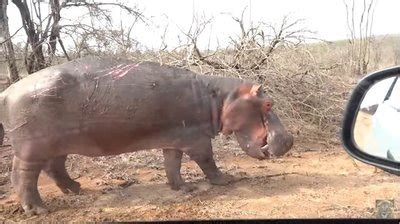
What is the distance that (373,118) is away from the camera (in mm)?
1814

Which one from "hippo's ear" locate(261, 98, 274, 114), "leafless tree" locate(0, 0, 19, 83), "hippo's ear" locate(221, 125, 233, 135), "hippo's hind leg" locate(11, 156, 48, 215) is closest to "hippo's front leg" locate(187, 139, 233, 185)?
"hippo's ear" locate(221, 125, 233, 135)

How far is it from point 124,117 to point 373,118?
4.50 ft

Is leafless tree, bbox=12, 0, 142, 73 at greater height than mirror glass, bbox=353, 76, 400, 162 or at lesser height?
greater

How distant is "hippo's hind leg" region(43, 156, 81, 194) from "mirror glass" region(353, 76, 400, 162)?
1564mm

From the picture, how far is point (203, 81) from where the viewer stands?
2.87m

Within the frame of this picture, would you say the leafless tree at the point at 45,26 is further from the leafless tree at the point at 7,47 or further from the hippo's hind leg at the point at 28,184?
the hippo's hind leg at the point at 28,184

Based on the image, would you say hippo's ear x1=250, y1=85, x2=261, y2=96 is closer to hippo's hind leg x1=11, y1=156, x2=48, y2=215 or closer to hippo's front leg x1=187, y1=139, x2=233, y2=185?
hippo's front leg x1=187, y1=139, x2=233, y2=185

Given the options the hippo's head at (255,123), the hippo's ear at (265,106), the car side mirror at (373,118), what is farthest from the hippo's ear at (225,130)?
the car side mirror at (373,118)

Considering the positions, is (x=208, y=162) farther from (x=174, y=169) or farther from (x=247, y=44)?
(x=247, y=44)

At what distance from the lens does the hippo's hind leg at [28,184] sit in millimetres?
2570

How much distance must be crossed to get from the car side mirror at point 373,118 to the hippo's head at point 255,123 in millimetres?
1094

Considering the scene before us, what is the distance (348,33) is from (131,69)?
1.29m

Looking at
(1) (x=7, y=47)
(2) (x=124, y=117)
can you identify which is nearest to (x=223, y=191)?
(2) (x=124, y=117)

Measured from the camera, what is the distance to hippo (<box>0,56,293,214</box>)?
2.58 meters
